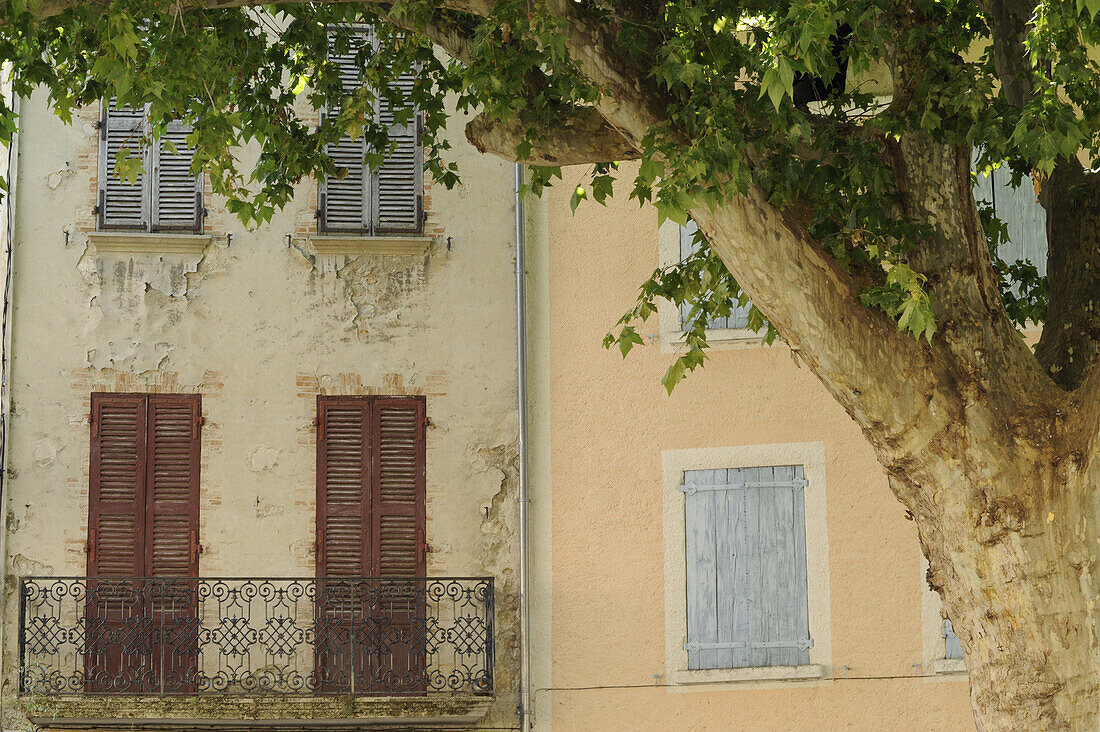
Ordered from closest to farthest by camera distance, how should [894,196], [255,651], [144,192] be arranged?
1. [894,196]
2. [255,651]
3. [144,192]

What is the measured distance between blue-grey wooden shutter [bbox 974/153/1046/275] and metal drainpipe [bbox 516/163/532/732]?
3665 mm

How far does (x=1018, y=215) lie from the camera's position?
10.4 m

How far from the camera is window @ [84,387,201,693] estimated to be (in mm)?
9961

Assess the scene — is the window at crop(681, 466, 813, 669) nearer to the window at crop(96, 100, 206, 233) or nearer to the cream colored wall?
the cream colored wall

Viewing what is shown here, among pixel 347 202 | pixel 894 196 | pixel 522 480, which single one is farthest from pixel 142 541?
pixel 894 196

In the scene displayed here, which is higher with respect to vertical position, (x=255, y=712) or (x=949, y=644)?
(x=949, y=644)

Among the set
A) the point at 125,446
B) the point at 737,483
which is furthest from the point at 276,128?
the point at 737,483

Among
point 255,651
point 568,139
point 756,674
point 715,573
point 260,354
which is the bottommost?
point 756,674

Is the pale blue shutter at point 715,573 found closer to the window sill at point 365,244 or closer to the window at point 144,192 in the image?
the window sill at point 365,244

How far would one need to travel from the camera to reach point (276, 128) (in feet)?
25.5

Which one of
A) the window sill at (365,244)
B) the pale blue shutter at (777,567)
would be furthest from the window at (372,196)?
the pale blue shutter at (777,567)

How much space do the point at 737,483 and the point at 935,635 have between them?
1859mm

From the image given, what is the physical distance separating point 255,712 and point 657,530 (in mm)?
3364

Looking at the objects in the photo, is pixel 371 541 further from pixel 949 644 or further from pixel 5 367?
pixel 949 644
